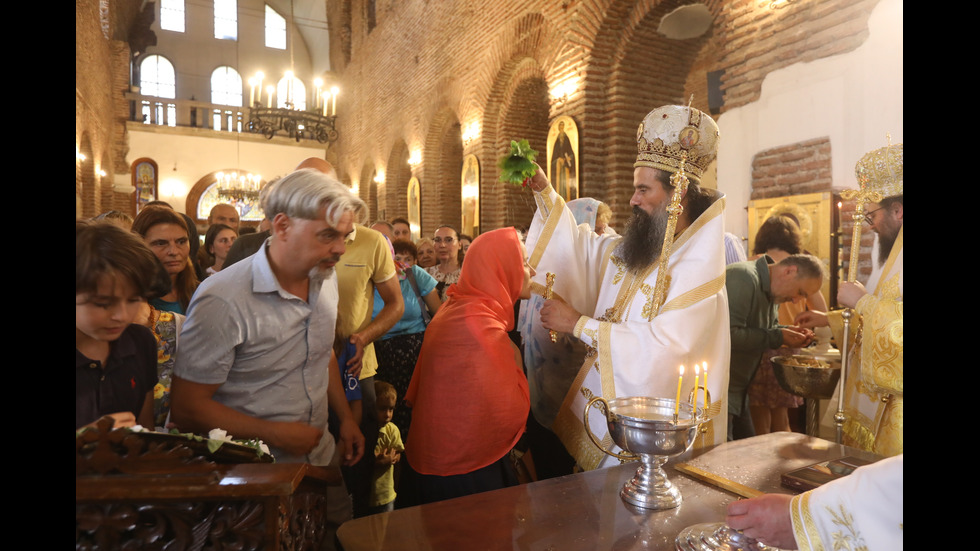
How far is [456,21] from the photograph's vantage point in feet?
31.9

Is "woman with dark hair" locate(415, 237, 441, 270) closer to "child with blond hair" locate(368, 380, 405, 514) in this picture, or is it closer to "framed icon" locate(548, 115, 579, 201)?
"framed icon" locate(548, 115, 579, 201)

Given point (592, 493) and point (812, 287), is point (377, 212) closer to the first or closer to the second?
point (812, 287)

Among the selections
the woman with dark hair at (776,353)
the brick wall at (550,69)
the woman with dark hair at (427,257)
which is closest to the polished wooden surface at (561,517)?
the woman with dark hair at (776,353)

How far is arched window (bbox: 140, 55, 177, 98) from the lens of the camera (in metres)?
19.1

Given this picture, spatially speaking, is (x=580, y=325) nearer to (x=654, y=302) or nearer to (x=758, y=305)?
(x=654, y=302)

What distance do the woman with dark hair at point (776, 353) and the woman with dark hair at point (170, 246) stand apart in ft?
11.1

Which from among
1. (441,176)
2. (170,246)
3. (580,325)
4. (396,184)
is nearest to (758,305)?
(580,325)

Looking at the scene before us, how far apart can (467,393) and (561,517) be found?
811 millimetres

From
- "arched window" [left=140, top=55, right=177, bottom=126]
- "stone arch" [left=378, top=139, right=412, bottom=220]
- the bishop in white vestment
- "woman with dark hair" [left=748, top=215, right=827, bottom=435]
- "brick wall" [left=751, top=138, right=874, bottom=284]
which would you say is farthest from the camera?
"arched window" [left=140, top=55, right=177, bottom=126]

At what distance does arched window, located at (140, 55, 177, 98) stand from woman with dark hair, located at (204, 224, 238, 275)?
62.5 feet

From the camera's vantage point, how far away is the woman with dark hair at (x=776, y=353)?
12.2 feet

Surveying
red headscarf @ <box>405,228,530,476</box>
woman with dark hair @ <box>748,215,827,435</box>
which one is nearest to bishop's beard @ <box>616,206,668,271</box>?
red headscarf @ <box>405,228,530,476</box>

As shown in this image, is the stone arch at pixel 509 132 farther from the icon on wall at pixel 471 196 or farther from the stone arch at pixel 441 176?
the stone arch at pixel 441 176

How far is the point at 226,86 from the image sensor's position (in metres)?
20.4
